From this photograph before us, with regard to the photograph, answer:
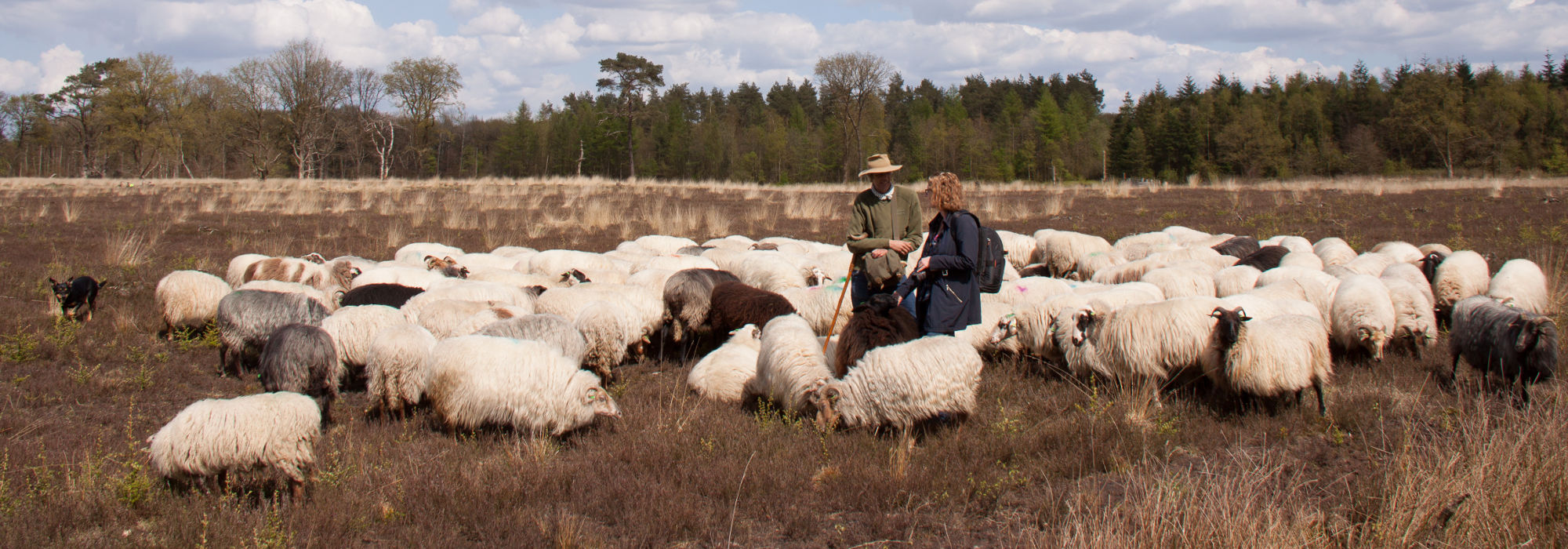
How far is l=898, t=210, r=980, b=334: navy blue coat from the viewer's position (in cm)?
574

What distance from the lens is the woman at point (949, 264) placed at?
5750 millimetres

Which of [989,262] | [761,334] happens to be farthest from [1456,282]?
[761,334]

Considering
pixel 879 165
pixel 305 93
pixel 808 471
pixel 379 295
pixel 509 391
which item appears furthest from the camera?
pixel 305 93

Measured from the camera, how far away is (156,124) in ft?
152

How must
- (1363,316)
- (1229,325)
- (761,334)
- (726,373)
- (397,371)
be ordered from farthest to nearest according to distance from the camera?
(1363,316), (761,334), (726,373), (397,371), (1229,325)

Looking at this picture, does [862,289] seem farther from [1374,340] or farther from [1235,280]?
[1235,280]

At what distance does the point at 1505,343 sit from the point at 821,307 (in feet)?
18.2

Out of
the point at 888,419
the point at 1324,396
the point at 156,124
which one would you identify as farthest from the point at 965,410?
the point at 156,124

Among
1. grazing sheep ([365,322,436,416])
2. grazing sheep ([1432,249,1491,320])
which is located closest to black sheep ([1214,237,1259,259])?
grazing sheep ([1432,249,1491,320])

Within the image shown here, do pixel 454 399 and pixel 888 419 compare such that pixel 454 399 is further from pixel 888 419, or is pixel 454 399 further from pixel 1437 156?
pixel 1437 156

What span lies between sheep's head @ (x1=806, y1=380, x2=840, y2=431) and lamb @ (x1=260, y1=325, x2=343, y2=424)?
144 inches

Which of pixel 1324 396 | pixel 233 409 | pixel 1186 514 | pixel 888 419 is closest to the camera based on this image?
pixel 1186 514

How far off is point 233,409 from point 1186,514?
4.87m

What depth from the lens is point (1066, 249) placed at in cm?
1302
